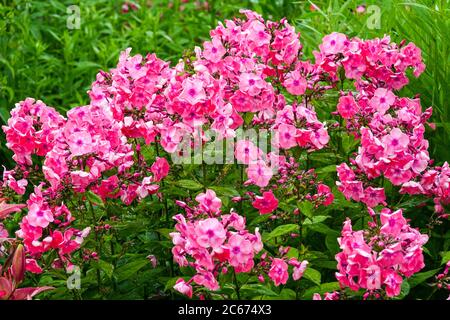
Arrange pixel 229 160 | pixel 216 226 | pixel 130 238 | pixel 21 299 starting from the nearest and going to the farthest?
pixel 216 226, pixel 21 299, pixel 229 160, pixel 130 238

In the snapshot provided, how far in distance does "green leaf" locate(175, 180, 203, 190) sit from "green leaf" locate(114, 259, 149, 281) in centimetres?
31

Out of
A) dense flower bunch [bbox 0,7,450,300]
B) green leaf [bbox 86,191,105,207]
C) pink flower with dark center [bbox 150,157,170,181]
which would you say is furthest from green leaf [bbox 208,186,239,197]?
green leaf [bbox 86,191,105,207]

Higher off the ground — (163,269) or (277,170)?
A: (277,170)

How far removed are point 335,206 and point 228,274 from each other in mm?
620

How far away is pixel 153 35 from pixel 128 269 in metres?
3.14

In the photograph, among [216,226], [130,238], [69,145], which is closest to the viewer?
[216,226]

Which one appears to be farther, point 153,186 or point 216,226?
point 153,186

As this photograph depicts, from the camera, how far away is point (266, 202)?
9.72ft

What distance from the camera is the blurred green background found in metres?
3.94

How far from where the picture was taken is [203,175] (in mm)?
3137

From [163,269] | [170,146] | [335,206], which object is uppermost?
[170,146]

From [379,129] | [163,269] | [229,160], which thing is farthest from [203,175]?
[379,129]

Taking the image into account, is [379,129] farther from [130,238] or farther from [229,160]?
[130,238]

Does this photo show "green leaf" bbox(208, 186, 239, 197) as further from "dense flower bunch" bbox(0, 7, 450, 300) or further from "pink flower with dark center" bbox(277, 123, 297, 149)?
"pink flower with dark center" bbox(277, 123, 297, 149)
